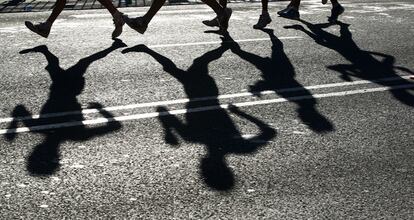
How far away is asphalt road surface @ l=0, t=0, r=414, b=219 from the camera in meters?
5.05

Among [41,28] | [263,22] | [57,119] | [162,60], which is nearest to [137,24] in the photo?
[41,28]

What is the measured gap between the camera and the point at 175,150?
601 centimetres

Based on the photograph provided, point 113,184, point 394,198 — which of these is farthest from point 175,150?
point 394,198

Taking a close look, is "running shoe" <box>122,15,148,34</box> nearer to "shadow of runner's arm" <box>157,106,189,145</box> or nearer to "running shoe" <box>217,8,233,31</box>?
"running shoe" <box>217,8,233,31</box>

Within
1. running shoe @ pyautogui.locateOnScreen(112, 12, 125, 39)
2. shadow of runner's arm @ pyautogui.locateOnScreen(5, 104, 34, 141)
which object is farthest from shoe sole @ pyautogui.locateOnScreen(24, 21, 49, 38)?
shadow of runner's arm @ pyautogui.locateOnScreen(5, 104, 34, 141)

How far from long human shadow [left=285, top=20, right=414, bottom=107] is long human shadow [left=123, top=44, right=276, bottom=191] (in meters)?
1.76

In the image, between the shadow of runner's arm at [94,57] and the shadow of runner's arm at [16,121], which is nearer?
the shadow of runner's arm at [16,121]

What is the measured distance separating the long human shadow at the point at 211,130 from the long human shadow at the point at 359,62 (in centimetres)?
176

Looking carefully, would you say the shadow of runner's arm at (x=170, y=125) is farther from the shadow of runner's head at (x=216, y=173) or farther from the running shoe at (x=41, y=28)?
the running shoe at (x=41, y=28)

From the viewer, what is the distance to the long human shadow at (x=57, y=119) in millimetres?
5699

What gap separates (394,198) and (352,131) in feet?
5.11

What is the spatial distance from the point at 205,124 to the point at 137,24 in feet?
13.8

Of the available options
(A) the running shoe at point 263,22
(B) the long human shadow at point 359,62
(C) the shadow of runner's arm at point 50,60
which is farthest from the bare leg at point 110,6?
(B) the long human shadow at point 359,62

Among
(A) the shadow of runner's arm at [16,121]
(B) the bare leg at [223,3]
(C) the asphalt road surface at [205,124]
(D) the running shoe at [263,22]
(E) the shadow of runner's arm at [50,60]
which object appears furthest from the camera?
(B) the bare leg at [223,3]
